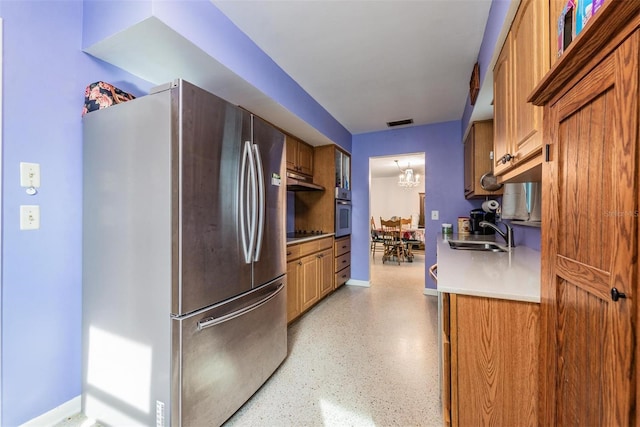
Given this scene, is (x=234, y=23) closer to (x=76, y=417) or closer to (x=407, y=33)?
(x=407, y=33)

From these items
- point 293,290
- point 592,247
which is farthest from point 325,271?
point 592,247

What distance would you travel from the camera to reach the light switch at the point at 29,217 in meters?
1.27

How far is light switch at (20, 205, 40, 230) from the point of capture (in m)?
1.27

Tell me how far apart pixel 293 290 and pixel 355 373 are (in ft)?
3.12

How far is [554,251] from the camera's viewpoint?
2.52 feet

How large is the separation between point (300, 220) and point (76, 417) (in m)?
2.70

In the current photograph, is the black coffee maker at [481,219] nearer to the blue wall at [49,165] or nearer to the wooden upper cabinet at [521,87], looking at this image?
the wooden upper cabinet at [521,87]

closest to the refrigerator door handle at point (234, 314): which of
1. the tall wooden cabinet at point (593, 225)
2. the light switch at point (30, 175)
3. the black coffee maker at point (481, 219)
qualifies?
the light switch at point (30, 175)

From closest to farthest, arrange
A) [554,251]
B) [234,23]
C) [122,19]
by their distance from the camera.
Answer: [554,251] < [122,19] < [234,23]

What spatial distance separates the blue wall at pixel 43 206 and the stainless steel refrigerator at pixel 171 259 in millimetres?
84

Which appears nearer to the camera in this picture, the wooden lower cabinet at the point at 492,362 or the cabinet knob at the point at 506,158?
the wooden lower cabinet at the point at 492,362

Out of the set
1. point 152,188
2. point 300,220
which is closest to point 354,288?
point 300,220

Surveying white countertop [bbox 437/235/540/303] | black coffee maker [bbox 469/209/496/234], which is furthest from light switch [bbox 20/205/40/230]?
black coffee maker [bbox 469/209/496/234]

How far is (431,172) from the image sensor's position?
11.9 ft
